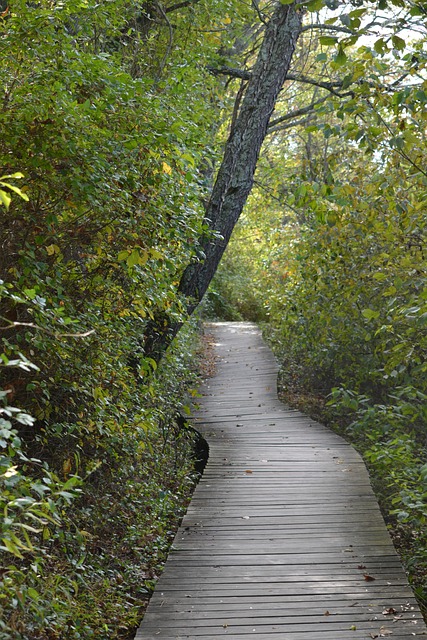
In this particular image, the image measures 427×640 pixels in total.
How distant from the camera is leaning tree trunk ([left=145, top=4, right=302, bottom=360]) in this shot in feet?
29.1

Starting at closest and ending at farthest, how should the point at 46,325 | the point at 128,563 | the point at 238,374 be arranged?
the point at 46,325 < the point at 128,563 < the point at 238,374

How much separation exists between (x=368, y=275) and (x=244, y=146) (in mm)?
2089

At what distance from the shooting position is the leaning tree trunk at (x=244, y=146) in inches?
349

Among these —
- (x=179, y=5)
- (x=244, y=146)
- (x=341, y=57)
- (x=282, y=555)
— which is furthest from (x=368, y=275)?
(x=179, y=5)

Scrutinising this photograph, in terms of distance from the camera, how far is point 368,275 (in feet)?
27.7

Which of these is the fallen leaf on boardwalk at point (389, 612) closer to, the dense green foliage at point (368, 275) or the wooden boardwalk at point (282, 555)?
the wooden boardwalk at point (282, 555)

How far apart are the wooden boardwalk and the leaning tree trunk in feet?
6.33

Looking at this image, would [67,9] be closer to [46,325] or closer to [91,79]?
[91,79]

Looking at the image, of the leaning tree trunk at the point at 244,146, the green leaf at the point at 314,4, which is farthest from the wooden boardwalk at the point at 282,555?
the green leaf at the point at 314,4

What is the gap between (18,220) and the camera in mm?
5102

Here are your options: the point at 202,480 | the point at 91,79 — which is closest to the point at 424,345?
the point at 202,480

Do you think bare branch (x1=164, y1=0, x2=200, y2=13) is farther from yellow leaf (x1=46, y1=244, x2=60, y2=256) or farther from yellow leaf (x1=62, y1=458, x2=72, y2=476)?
yellow leaf (x1=62, y1=458, x2=72, y2=476)

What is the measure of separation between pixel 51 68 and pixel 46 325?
1.88m

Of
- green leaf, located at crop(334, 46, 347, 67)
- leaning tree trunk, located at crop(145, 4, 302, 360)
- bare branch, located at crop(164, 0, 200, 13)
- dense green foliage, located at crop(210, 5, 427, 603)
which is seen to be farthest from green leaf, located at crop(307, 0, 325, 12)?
bare branch, located at crop(164, 0, 200, 13)
